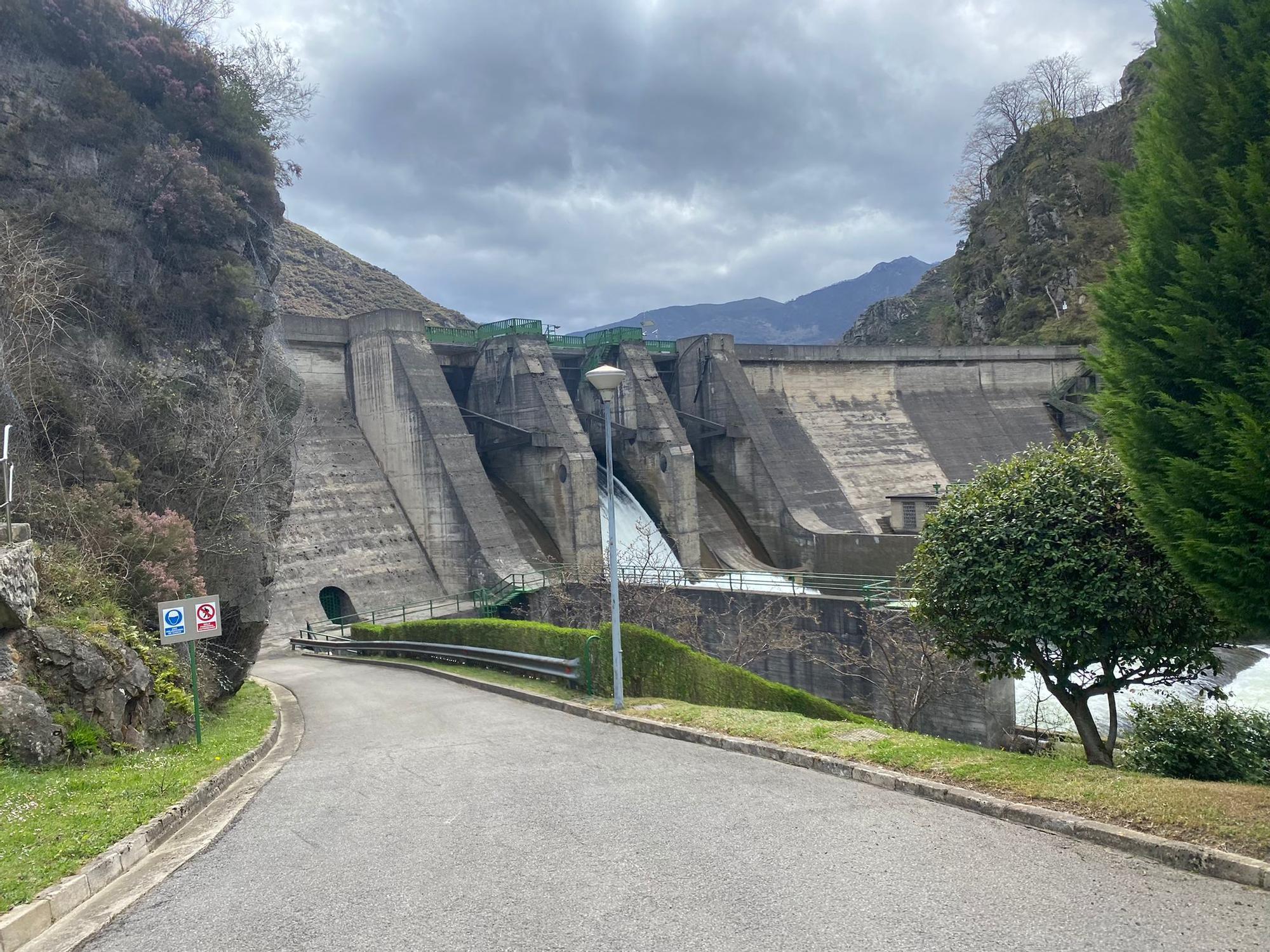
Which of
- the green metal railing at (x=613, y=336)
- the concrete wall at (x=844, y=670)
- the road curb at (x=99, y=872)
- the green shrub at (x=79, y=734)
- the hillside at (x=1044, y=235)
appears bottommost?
the concrete wall at (x=844, y=670)

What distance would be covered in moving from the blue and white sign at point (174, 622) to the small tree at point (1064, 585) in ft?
29.6

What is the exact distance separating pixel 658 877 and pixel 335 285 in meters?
78.4

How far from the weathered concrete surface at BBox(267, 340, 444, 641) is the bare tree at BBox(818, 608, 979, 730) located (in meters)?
15.5

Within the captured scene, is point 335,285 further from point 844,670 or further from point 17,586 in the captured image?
point 17,586

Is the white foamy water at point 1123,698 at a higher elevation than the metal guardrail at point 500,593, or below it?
below

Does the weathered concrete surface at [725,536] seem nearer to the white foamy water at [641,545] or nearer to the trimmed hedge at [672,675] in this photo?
the white foamy water at [641,545]

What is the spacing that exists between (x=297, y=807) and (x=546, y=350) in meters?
26.2

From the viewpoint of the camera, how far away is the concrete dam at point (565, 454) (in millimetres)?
28672

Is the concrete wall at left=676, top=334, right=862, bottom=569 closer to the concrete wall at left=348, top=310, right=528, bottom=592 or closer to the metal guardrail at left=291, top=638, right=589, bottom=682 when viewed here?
the concrete wall at left=348, top=310, right=528, bottom=592

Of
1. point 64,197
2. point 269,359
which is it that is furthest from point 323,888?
point 269,359

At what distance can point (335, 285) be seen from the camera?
252 feet

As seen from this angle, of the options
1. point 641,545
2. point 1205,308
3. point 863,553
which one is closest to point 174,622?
point 1205,308

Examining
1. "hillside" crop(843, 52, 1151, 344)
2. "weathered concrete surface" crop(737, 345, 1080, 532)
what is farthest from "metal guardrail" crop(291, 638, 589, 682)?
"hillside" crop(843, 52, 1151, 344)

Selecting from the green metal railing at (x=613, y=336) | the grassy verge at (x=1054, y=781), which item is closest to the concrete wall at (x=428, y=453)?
the green metal railing at (x=613, y=336)
